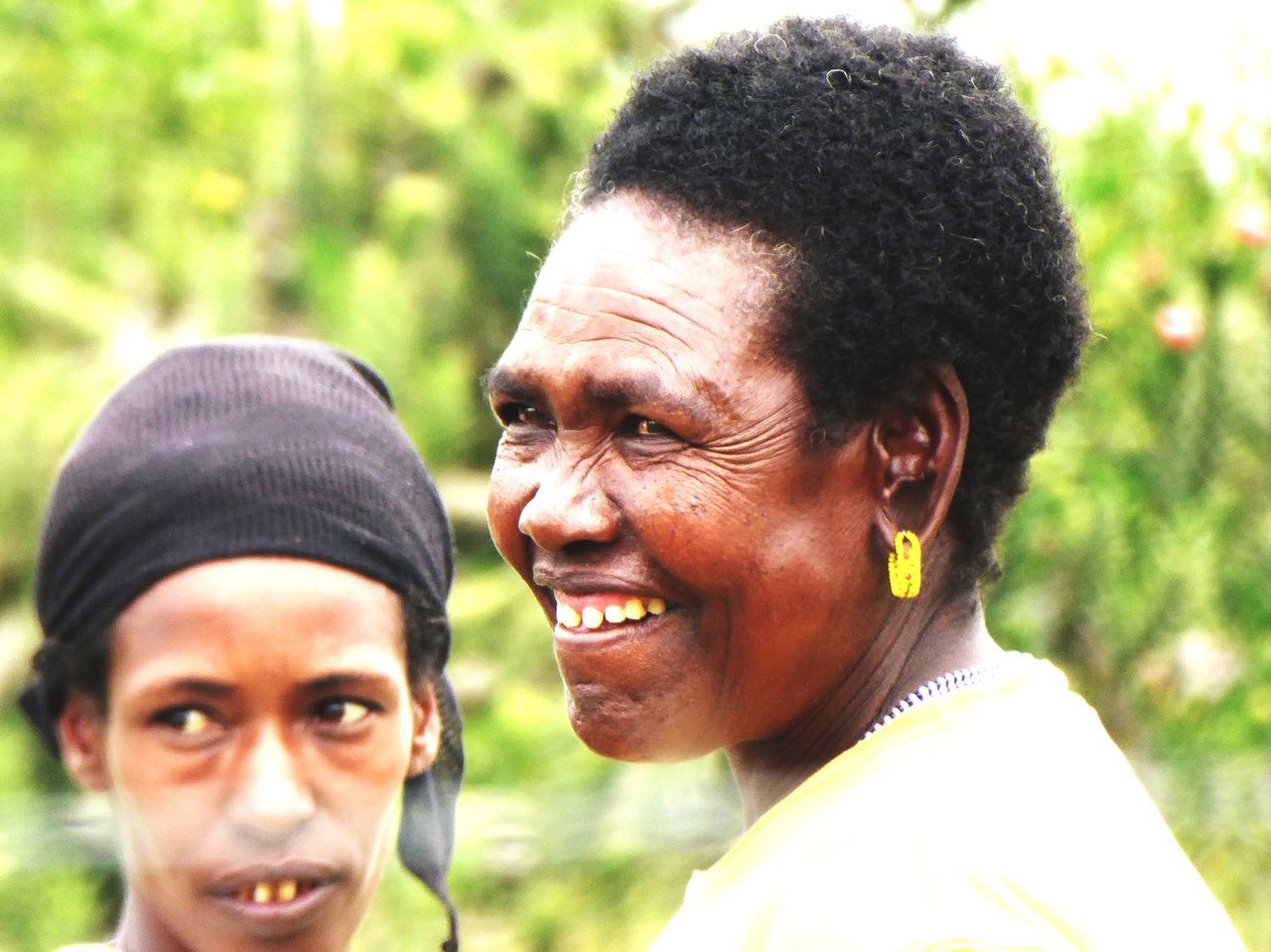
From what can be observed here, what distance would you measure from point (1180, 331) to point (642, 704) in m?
3.32

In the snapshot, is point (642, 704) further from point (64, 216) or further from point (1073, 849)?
point (64, 216)

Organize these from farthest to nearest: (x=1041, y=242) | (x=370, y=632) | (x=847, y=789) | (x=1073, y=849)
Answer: (x=370, y=632) → (x=1041, y=242) → (x=847, y=789) → (x=1073, y=849)

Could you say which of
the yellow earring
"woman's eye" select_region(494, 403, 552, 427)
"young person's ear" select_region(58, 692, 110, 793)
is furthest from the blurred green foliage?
the yellow earring

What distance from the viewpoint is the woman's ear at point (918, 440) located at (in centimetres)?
195

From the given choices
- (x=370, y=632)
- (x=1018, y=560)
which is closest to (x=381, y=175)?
(x=1018, y=560)

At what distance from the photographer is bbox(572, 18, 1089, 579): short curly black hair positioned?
1894mm

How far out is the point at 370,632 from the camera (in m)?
2.29

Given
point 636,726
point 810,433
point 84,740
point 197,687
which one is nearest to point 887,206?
point 810,433

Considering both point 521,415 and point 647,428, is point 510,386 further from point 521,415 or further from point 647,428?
point 647,428

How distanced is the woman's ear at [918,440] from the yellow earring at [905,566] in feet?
0.04

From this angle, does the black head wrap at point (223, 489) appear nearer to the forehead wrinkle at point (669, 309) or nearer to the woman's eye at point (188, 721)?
the woman's eye at point (188, 721)

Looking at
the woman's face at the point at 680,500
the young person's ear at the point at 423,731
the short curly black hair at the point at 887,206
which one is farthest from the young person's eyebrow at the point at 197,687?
the short curly black hair at the point at 887,206

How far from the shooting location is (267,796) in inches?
85.2

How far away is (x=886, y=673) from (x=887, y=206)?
1.82 ft
